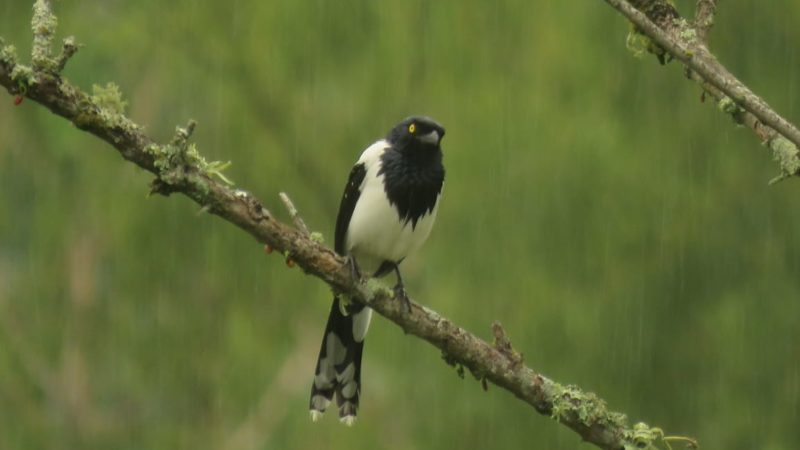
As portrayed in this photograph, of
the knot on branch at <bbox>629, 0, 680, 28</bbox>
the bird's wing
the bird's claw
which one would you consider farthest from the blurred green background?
the knot on branch at <bbox>629, 0, 680, 28</bbox>

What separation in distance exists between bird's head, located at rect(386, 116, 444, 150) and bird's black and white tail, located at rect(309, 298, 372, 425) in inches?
31.8

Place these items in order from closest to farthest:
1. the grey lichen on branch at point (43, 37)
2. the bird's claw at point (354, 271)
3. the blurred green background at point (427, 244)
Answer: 1. the grey lichen on branch at point (43, 37)
2. the bird's claw at point (354, 271)
3. the blurred green background at point (427, 244)

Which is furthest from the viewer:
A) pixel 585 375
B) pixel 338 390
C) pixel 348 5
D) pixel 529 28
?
pixel 348 5

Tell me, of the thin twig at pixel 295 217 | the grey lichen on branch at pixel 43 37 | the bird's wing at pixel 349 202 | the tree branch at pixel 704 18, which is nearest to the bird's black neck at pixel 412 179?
the bird's wing at pixel 349 202

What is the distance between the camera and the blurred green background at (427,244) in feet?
25.8

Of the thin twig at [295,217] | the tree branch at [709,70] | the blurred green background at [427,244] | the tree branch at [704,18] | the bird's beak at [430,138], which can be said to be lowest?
the thin twig at [295,217]

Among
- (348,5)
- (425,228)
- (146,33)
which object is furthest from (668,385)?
(146,33)

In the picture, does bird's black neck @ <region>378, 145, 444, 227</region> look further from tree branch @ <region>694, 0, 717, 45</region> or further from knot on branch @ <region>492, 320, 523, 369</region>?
tree branch @ <region>694, 0, 717, 45</region>

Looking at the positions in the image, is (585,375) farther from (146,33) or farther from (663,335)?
(146,33)

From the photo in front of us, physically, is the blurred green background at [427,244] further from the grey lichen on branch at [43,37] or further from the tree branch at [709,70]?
the tree branch at [709,70]

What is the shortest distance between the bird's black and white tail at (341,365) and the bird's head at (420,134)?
2.65ft

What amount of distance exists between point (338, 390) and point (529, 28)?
3.91 m

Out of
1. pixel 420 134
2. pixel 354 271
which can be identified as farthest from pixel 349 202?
pixel 354 271

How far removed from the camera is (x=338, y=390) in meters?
6.05
